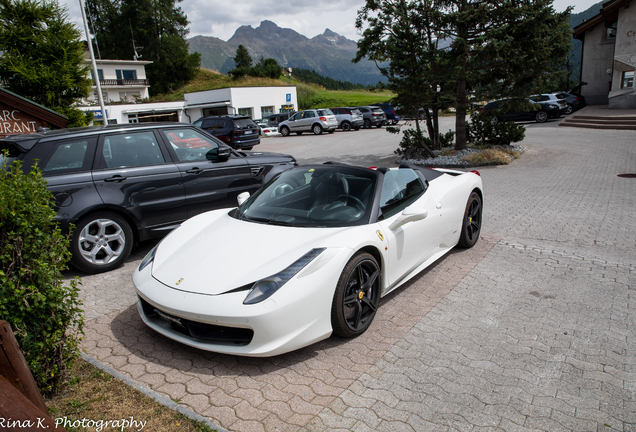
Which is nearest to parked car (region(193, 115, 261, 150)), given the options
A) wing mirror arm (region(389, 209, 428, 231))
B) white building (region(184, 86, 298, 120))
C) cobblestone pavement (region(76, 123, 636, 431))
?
cobblestone pavement (region(76, 123, 636, 431))

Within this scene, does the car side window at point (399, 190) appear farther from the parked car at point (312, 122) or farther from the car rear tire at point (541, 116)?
the car rear tire at point (541, 116)

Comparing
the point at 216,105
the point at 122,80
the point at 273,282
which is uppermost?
the point at 122,80

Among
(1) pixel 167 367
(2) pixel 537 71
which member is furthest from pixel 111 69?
(1) pixel 167 367

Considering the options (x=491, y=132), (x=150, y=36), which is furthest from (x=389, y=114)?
(x=150, y=36)

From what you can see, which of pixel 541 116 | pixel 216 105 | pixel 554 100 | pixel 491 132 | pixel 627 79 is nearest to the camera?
pixel 491 132

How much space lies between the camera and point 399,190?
4707 mm

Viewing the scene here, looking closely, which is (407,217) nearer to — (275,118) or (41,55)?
(41,55)

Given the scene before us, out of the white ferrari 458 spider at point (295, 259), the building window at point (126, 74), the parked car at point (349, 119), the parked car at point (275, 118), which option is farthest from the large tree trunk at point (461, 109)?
the building window at point (126, 74)

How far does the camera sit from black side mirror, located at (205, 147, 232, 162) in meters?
6.45

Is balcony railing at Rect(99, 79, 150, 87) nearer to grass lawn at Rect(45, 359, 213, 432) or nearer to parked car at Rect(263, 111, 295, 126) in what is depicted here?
parked car at Rect(263, 111, 295, 126)

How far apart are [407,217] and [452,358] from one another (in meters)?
1.38

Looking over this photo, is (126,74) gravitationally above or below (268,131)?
above

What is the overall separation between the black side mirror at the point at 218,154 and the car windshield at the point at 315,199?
1.84 meters

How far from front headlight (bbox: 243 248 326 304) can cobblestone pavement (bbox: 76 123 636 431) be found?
0.61 metres
